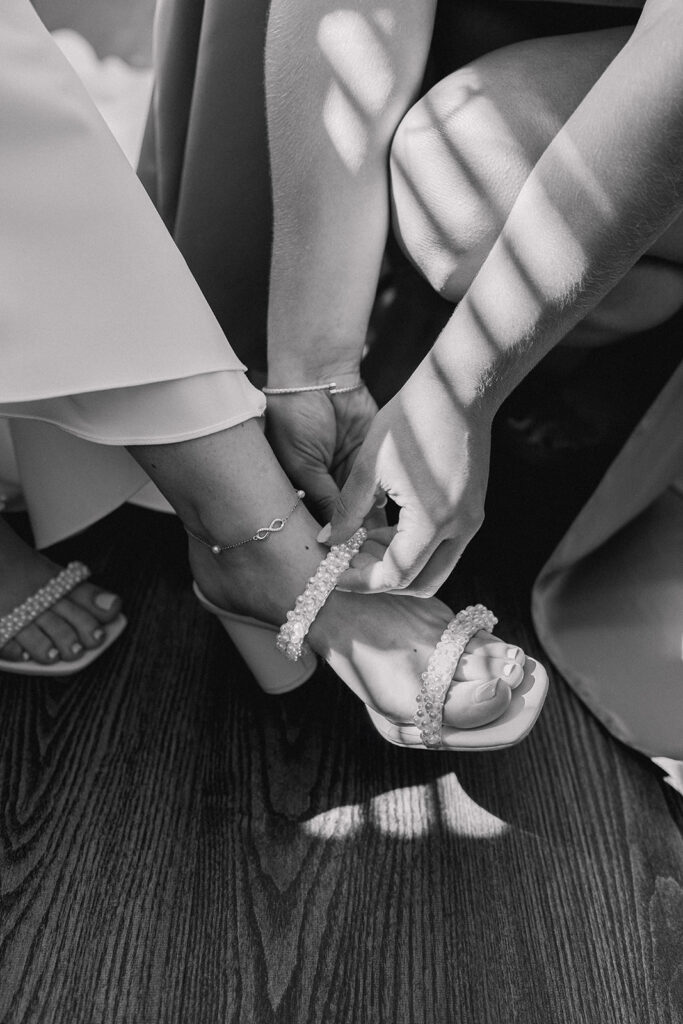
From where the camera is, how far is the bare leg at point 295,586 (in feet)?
2.27

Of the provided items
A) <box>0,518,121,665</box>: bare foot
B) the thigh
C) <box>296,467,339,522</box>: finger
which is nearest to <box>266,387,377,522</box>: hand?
<box>296,467,339,522</box>: finger

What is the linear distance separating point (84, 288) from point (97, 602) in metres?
0.44

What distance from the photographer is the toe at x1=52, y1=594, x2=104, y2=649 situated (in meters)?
0.90

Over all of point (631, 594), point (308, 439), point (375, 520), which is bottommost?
point (631, 594)

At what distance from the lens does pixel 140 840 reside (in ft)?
2.34

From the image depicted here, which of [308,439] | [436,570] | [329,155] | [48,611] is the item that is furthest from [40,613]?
[329,155]

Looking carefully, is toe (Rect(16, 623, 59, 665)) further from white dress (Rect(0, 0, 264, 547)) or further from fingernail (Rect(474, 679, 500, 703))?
fingernail (Rect(474, 679, 500, 703))

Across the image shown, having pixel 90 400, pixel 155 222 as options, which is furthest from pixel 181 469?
pixel 155 222

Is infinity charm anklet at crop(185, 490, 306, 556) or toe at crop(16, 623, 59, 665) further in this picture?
toe at crop(16, 623, 59, 665)

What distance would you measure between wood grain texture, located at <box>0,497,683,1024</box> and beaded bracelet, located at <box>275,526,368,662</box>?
0.52 feet

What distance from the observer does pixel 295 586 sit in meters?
0.73

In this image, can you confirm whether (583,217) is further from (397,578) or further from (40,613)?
(40,613)

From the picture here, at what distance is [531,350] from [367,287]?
0.24m

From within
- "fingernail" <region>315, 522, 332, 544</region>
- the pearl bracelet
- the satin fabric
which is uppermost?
the pearl bracelet
